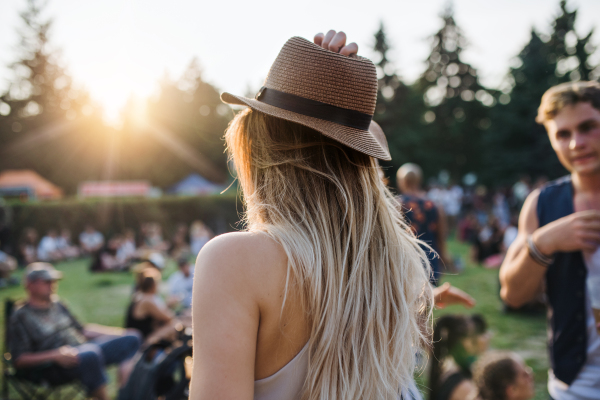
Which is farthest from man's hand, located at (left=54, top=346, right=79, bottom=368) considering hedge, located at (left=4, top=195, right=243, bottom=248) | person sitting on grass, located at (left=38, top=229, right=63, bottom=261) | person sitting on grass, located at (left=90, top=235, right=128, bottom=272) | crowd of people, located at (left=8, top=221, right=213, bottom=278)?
person sitting on grass, located at (left=38, top=229, right=63, bottom=261)

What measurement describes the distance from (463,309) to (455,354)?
14.2 feet

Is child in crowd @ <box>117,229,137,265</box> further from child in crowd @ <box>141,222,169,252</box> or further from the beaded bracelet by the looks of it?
the beaded bracelet

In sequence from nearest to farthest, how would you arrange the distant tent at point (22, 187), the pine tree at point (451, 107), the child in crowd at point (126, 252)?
the child in crowd at point (126, 252) → the distant tent at point (22, 187) → the pine tree at point (451, 107)

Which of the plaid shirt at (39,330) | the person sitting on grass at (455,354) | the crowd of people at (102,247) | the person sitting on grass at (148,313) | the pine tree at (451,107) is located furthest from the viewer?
the pine tree at (451,107)

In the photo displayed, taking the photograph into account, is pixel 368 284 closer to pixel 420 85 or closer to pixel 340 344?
pixel 340 344

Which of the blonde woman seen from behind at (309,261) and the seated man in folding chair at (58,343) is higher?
the blonde woman seen from behind at (309,261)

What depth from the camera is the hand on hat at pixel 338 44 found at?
1214 mm

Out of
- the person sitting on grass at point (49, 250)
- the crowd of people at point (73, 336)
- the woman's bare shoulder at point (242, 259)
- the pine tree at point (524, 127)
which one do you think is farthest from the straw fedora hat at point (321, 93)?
the pine tree at point (524, 127)

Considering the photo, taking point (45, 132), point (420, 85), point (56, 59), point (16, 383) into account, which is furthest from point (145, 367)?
point (56, 59)

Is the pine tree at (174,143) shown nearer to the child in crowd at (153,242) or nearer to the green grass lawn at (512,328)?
the child in crowd at (153,242)

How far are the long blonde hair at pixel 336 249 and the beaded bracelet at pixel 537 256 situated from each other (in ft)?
2.46

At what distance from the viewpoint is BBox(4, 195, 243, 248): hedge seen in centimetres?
1723

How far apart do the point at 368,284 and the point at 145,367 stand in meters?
2.62

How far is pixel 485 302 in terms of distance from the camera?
25.2ft
